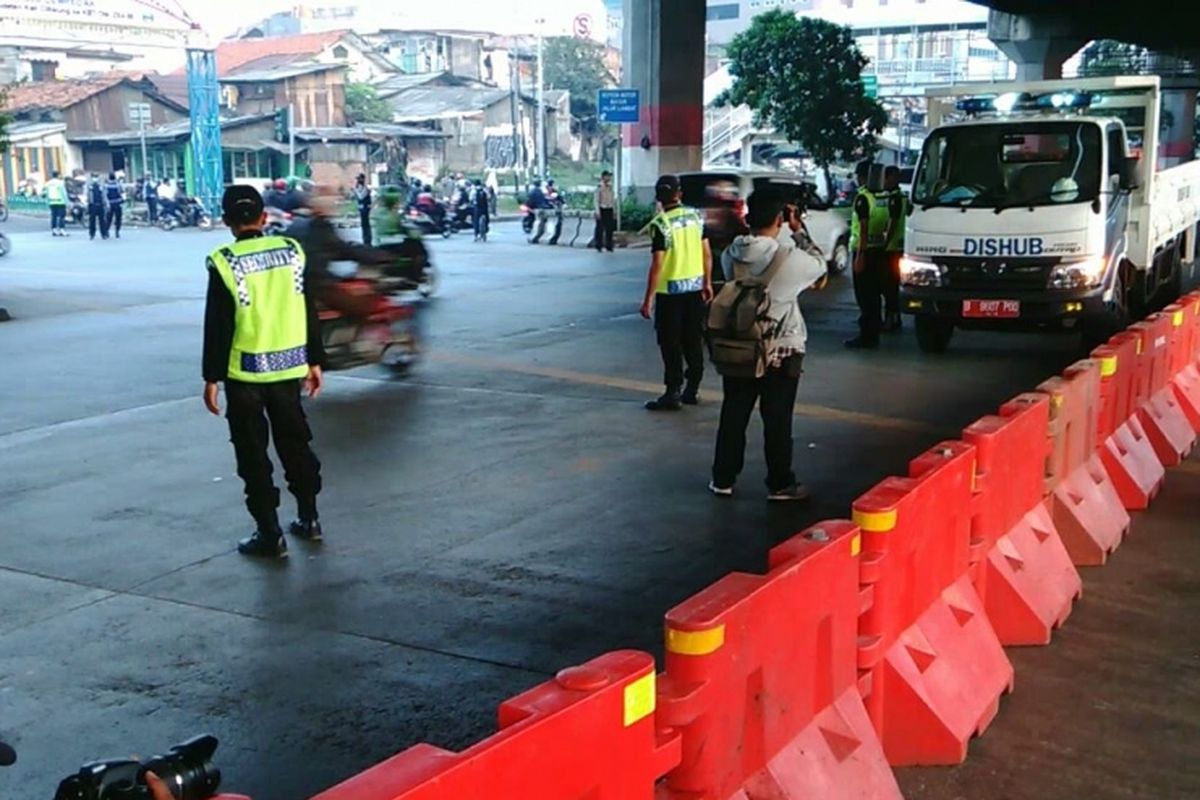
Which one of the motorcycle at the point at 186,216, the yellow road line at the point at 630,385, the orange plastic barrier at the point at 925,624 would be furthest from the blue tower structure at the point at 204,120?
the orange plastic barrier at the point at 925,624

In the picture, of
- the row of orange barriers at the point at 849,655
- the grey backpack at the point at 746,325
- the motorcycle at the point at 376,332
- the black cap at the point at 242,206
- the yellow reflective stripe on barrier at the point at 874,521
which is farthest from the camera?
the motorcycle at the point at 376,332

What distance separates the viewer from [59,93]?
49.3 meters

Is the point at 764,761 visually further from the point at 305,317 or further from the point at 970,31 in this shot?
the point at 970,31

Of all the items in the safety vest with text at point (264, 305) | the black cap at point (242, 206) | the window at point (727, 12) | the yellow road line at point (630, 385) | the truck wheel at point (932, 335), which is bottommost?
the yellow road line at point (630, 385)

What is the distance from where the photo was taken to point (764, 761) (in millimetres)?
3477

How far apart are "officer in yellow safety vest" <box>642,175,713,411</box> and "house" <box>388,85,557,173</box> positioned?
44845mm

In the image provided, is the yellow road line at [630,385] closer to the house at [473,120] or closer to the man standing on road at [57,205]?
the man standing on road at [57,205]

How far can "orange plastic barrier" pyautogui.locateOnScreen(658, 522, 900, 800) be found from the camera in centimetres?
314

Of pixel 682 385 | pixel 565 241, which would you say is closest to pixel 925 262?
pixel 682 385

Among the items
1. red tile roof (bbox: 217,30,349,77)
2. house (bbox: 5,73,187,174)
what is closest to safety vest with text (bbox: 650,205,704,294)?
house (bbox: 5,73,187,174)

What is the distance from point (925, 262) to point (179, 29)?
107ft

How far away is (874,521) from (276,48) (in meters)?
69.5

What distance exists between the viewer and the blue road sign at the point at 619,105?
1110 inches

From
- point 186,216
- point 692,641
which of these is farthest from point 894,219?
point 186,216
